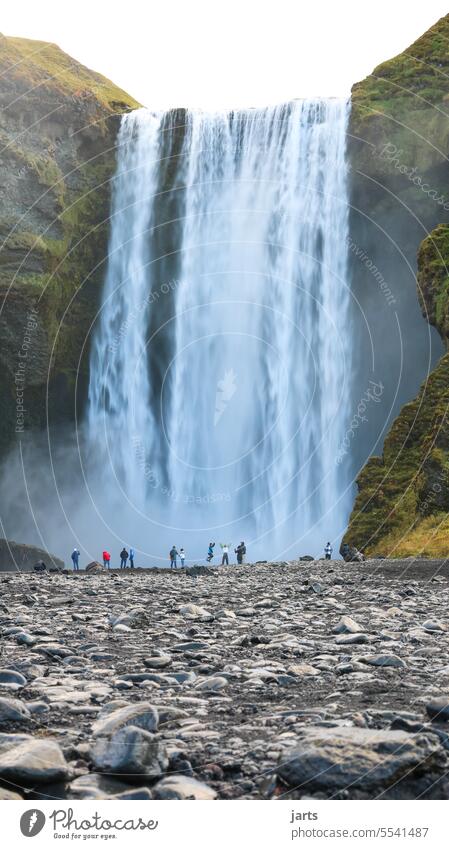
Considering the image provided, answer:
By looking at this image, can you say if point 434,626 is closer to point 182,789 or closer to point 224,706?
point 224,706

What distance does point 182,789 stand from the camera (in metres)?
3.62

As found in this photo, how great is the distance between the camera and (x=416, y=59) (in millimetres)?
49281

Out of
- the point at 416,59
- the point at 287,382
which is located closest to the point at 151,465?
the point at 287,382

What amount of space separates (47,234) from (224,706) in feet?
165

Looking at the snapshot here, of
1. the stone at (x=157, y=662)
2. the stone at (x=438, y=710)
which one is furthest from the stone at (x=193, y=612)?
the stone at (x=438, y=710)

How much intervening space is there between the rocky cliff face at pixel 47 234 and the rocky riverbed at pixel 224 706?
41.8 m

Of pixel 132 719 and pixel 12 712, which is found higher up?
pixel 12 712

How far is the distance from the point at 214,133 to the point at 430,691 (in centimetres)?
4886

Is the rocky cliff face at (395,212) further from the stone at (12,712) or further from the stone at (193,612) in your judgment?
the stone at (12,712)

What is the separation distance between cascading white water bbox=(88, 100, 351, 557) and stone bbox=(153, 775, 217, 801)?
137 feet

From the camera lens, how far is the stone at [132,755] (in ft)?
12.6

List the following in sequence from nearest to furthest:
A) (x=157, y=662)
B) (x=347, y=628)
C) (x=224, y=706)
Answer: (x=224, y=706)
(x=157, y=662)
(x=347, y=628)

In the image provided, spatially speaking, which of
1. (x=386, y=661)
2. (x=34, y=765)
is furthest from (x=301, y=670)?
(x=34, y=765)

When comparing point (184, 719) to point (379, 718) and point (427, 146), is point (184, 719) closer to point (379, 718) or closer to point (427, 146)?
point (379, 718)
